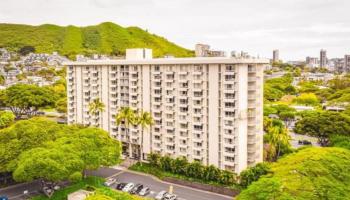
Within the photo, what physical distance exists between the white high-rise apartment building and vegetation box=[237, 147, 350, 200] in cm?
1469

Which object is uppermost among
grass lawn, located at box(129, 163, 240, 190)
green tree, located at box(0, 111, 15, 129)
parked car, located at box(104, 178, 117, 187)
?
green tree, located at box(0, 111, 15, 129)

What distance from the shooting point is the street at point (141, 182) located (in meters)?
57.8

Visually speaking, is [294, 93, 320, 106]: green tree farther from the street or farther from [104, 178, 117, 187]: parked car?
[104, 178, 117, 187]: parked car

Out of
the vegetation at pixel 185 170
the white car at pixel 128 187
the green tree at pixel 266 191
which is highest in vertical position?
the green tree at pixel 266 191

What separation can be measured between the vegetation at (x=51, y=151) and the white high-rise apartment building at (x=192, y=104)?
12.2m

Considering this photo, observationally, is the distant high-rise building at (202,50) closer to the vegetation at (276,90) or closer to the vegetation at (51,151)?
the vegetation at (51,151)

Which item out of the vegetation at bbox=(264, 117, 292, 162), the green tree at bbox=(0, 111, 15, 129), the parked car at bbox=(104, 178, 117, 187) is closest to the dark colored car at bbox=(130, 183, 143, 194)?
the parked car at bbox=(104, 178, 117, 187)

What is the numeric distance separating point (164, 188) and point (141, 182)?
17.1 feet

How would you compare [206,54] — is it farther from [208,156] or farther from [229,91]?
[208,156]

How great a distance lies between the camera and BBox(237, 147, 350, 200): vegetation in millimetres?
40938

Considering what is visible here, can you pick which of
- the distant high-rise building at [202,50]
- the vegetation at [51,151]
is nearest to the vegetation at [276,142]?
the distant high-rise building at [202,50]

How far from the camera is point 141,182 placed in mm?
64688

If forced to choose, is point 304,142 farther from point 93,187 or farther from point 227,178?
point 93,187

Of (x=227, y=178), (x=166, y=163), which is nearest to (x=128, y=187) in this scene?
(x=166, y=163)
